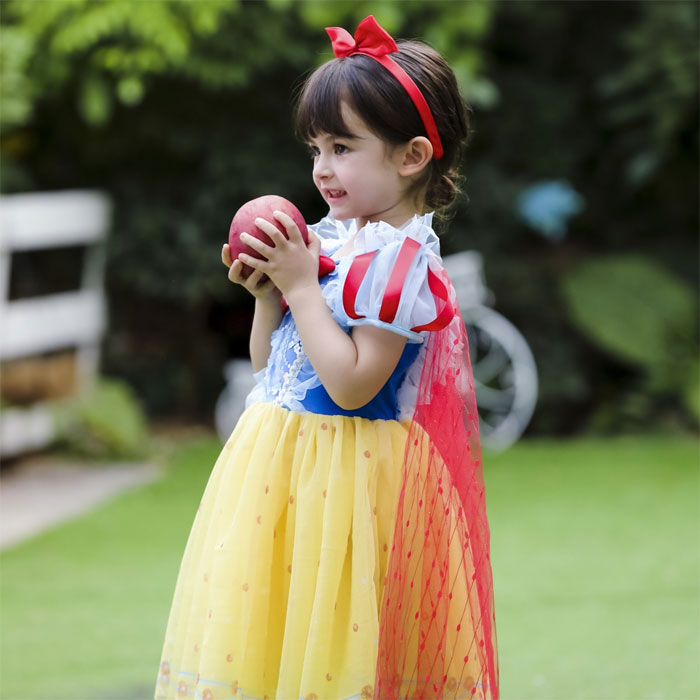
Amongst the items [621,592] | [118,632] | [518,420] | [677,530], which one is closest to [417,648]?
[118,632]

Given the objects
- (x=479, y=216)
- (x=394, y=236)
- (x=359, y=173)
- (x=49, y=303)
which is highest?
(x=479, y=216)

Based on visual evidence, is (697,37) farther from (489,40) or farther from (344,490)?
(344,490)

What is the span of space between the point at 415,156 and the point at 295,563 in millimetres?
753

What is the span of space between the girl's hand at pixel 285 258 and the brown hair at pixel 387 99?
20 centimetres

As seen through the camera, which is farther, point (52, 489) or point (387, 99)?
point (52, 489)

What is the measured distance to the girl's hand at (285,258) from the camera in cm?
196

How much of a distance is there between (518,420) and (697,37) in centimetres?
252

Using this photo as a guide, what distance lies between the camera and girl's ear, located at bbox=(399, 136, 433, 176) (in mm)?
2018

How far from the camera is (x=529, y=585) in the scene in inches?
171

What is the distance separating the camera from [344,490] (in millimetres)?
2004

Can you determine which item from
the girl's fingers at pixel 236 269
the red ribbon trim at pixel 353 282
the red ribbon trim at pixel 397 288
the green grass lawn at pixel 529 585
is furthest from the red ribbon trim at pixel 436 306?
the green grass lawn at pixel 529 585

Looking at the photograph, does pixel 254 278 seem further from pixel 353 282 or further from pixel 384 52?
pixel 384 52

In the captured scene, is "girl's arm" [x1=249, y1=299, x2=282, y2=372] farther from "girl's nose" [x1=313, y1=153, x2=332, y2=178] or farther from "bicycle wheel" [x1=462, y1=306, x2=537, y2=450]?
"bicycle wheel" [x1=462, y1=306, x2=537, y2=450]

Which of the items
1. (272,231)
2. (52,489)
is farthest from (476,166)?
(272,231)
